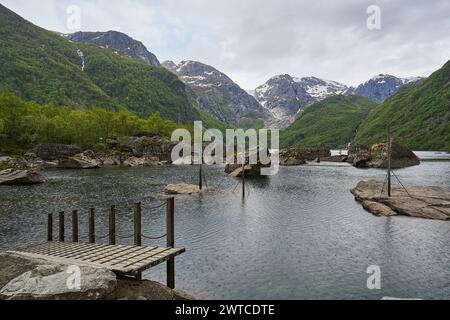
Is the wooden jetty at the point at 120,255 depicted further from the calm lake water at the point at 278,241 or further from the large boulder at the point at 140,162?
the large boulder at the point at 140,162

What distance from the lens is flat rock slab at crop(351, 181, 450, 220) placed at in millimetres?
38625

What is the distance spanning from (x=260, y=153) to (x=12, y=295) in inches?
3043

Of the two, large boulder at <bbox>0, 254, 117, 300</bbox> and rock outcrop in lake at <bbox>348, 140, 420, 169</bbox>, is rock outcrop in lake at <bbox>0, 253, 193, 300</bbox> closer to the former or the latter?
large boulder at <bbox>0, 254, 117, 300</bbox>

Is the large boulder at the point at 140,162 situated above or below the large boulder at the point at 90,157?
below

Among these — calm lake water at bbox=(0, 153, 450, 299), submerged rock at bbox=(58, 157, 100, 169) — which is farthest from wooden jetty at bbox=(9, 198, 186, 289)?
submerged rock at bbox=(58, 157, 100, 169)

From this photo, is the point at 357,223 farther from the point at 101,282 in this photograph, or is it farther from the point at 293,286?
the point at 101,282

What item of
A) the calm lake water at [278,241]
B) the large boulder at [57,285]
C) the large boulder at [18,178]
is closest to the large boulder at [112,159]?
the large boulder at [18,178]

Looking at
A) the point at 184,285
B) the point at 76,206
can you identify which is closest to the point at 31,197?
the point at 76,206

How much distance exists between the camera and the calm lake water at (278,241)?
20406 millimetres

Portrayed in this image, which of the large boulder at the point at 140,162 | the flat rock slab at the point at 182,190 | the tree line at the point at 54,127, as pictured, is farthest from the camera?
the large boulder at the point at 140,162

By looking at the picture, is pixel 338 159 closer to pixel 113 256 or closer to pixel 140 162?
pixel 140 162

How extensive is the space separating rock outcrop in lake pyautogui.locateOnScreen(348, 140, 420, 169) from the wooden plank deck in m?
105

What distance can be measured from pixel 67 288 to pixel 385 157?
115 m

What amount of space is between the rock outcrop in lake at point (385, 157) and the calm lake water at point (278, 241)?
66405 millimetres
